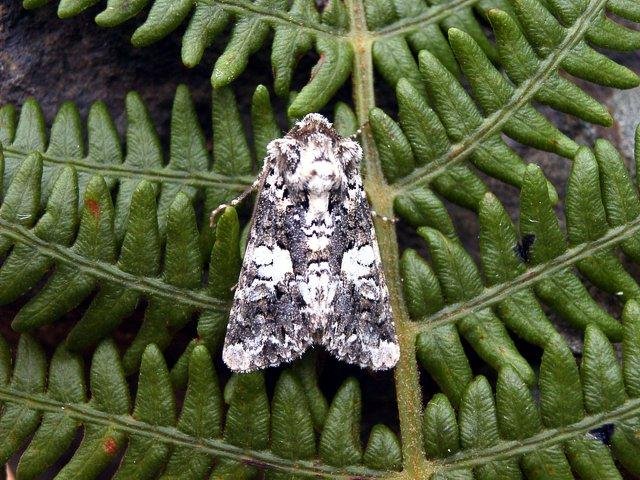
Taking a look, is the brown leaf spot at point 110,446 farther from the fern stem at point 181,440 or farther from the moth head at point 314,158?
the moth head at point 314,158

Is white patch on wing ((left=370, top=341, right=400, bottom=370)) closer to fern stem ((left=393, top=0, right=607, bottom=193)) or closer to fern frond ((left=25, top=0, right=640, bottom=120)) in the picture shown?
fern stem ((left=393, top=0, right=607, bottom=193))

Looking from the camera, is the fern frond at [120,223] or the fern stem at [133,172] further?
the fern stem at [133,172]

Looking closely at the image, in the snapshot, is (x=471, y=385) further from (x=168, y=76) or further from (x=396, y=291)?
(x=168, y=76)

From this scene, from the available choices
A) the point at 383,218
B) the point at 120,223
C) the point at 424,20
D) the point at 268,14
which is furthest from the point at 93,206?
the point at 424,20

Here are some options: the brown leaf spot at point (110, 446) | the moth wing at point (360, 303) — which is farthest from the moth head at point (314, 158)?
the brown leaf spot at point (110, 446)

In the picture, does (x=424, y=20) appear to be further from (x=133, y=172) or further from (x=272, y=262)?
(x=133, y=172)

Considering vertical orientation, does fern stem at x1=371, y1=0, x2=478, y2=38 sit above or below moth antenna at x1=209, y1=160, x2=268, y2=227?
above

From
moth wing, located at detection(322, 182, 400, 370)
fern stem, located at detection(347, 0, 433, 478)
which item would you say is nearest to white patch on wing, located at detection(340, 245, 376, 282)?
moth wing, located at detection(322, 182, 400, 370)
